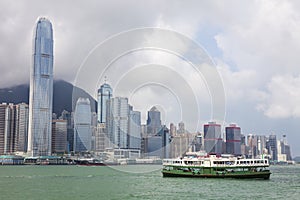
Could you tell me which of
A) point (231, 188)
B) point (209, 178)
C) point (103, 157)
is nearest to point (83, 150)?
point (103, 157)

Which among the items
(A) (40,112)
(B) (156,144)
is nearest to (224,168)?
(B) (156,144)

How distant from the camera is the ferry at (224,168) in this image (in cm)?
5428

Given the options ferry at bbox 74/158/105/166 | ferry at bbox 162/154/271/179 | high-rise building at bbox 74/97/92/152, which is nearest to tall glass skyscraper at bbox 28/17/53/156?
high-rise building at bbox 74/97/92/152

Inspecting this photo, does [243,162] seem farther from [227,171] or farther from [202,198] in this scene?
[202,198]

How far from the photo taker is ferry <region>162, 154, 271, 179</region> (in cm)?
5428

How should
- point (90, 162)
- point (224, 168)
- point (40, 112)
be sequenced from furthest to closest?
point (40, 112) < point (90, 162) < point (224, 168)

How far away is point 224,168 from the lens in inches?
2146

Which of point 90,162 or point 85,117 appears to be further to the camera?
point 90,162

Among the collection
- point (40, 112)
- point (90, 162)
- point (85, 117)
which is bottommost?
point (90, 162)

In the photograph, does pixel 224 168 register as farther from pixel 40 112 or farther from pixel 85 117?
pixel 40 112

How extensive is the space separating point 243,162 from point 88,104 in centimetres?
7792

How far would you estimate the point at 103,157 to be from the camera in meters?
156

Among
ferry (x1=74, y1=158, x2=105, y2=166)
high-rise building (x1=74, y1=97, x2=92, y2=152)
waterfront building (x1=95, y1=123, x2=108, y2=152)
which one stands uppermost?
high-rise building (x1=74, y1=97, x2=92, y2=152)

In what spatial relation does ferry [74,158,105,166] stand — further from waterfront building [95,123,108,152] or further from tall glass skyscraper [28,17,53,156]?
tall glass skyscraper [28,17,53,156]
